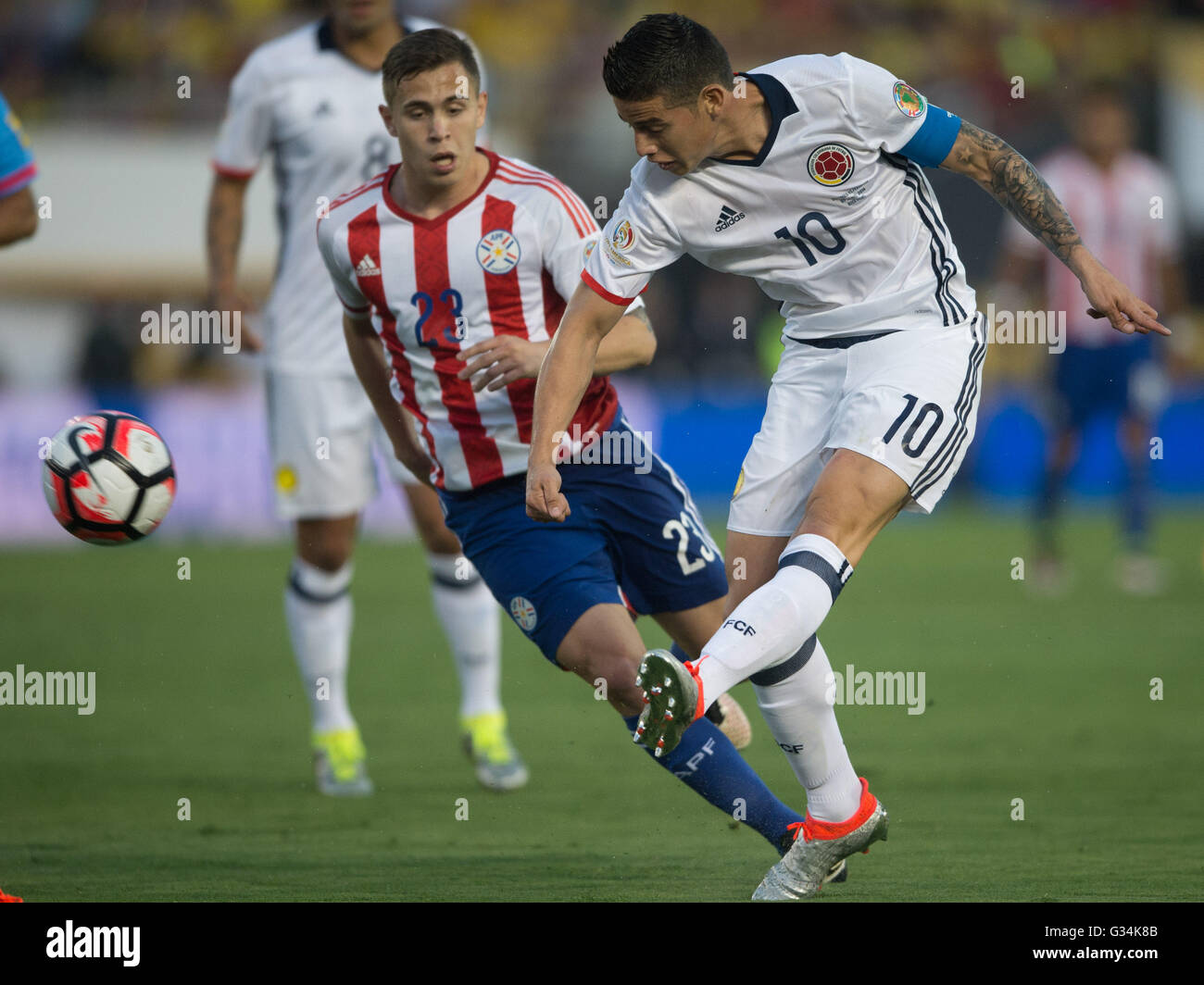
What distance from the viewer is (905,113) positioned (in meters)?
4.04

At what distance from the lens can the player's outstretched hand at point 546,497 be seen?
156 inches

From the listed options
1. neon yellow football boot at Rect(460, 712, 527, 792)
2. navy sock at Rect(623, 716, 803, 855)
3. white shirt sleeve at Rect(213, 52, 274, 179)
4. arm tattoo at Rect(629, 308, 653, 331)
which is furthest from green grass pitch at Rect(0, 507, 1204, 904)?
white shirt sleeve at Rect(213, 52, 274, 179)

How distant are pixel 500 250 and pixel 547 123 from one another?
14.6 meters

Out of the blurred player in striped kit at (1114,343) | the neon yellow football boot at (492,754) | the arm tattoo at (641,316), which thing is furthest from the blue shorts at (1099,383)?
the arm tattoo at (641,316)

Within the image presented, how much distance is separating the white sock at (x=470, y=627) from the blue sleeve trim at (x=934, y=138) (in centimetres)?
264

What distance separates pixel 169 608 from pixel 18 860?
5856 millimetres

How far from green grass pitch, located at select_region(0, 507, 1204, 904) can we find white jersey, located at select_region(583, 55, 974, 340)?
4.99 feet

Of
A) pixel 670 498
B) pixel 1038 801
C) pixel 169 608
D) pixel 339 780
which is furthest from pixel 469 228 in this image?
pixel 169 608

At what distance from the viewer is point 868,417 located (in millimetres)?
3973

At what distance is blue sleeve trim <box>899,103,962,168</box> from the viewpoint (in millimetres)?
4082

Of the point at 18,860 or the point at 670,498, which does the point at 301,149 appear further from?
the point at 18,860
